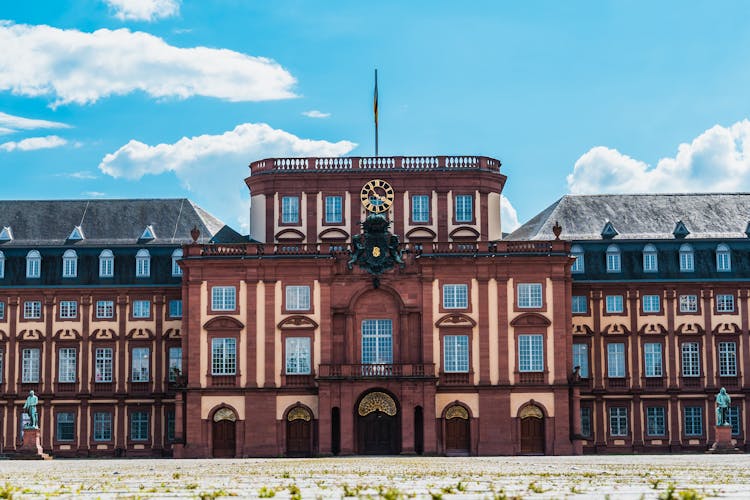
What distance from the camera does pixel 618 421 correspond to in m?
84.5

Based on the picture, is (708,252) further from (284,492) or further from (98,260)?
(284,492)

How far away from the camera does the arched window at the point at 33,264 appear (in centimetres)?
8544

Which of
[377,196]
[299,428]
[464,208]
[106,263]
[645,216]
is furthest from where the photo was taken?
[645,216]

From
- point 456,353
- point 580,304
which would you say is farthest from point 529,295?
point 580,304

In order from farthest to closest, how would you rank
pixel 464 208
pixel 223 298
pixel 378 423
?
pixel 464 208, pixel 223 298, pixel 378 423

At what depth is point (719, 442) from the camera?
78062 millimetres

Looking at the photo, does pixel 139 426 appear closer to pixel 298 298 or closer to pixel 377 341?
pixel 298 298

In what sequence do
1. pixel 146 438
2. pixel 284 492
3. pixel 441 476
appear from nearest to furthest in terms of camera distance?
pixel 284 492 → pixel 441 476 → pixel 146 438

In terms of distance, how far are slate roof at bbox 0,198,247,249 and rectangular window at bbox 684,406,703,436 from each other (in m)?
31.2

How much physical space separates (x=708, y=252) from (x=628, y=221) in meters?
5.79

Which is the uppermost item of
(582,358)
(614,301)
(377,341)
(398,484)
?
(614,301)

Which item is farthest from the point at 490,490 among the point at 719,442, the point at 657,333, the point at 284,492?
the point at 657,333

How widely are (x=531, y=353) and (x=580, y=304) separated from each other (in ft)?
30.8

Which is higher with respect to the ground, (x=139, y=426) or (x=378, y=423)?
(x=378, y=423)
